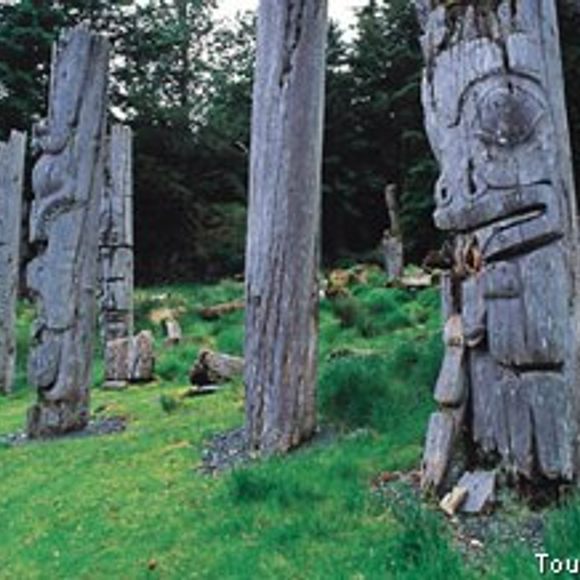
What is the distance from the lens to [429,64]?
4.95m

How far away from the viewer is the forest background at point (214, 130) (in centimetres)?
2250

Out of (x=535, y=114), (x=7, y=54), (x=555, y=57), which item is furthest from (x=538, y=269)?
(x=7, y=54)

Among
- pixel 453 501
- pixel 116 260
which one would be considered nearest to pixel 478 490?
pixel 453 501

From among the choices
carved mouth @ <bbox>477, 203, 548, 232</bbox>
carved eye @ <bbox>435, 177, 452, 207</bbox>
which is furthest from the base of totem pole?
carved mouth @ <bbox>477, 203, 548, 232</bbox>

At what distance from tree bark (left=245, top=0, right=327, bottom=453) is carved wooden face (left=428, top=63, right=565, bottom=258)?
75.5 inches

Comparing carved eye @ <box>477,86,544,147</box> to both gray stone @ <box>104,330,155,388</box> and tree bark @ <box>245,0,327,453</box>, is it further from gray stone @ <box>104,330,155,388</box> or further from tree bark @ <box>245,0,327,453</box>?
gray stone @ <box>104,330,155,388</box>

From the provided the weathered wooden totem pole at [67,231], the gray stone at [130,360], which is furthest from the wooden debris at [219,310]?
the weathered wooden totem pole at [67,231]

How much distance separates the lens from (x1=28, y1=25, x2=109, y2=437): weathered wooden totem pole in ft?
27.5

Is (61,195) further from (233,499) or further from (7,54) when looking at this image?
(7,54)

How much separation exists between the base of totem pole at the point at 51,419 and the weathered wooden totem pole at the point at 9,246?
442 cm

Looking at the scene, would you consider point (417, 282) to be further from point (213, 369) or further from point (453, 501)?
point (453, 501)

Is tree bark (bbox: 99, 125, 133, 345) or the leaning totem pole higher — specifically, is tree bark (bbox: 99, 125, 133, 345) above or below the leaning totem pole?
above

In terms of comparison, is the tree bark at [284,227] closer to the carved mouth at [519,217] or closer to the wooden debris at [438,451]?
the wooden debris at [438,451]

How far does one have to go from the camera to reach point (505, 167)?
4.42 meters
